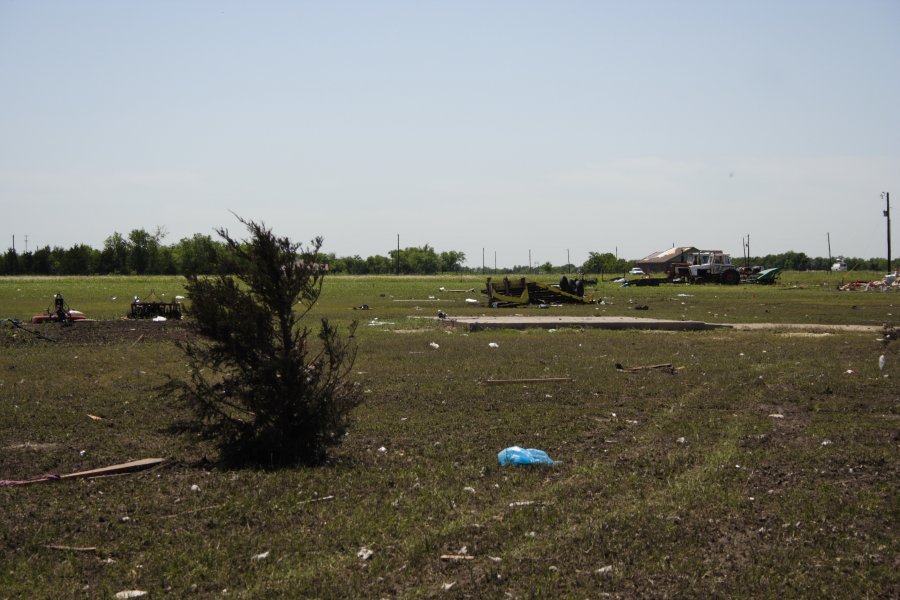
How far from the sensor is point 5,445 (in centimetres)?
868

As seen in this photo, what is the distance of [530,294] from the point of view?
112 feet

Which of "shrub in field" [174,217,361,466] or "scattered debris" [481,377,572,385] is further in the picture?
"scattered debris" [481,377,572,385]

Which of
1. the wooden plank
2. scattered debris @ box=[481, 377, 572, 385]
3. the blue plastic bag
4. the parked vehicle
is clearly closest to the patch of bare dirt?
scattered debris @ box=[481, 377, 572, 385]

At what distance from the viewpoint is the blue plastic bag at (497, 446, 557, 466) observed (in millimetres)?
7723

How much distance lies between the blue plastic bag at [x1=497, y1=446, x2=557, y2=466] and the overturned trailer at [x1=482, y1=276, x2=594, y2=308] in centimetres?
2508

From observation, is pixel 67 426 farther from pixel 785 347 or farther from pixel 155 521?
pixel 785 347

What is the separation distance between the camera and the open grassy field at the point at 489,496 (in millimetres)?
5051

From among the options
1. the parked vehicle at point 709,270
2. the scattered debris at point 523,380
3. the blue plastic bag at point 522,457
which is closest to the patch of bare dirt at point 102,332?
the scattered debris at point 523,380

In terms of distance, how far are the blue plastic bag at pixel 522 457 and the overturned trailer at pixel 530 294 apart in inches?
987

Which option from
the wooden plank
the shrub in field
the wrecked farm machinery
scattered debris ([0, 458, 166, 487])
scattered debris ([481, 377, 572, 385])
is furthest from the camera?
the wrecked farm machinery

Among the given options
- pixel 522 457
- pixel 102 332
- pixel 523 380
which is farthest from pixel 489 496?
pixel 102 332

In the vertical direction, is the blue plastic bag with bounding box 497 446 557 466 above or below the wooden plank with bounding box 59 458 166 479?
below

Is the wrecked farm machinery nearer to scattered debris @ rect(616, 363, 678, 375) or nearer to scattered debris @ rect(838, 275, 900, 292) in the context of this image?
scattered debris @ rect(616, 363, 678, 375)

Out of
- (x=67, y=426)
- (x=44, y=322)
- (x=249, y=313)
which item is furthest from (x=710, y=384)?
(x=44, y=322)
